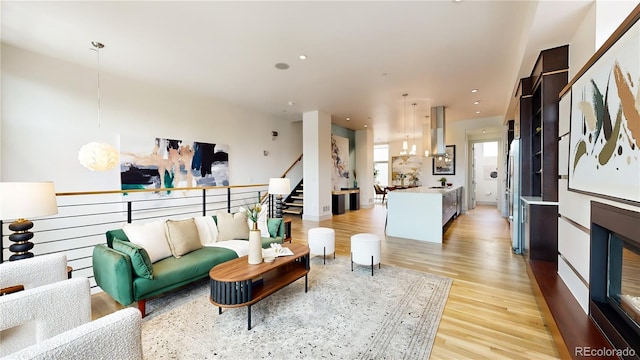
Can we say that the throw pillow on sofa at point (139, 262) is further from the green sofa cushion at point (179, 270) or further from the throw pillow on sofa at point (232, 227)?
the throw pillow on sofa at point (232, 227)

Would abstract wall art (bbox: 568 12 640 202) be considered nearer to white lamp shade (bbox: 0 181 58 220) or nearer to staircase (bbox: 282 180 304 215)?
white lamp shade (bbox: 0 181 58 220)

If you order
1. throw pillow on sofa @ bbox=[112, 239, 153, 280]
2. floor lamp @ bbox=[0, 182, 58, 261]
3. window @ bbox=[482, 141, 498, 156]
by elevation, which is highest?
window @ bbox=[482, 141, 498, 156]

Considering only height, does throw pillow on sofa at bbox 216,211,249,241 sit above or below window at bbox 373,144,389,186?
below

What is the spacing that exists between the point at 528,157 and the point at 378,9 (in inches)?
132

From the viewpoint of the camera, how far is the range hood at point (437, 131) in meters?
6.70

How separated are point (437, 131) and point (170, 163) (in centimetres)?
653

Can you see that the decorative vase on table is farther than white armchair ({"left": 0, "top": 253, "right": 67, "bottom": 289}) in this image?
Yes

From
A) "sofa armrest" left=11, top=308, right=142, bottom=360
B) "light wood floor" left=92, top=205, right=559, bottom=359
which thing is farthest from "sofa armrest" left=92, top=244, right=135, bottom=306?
"sofa armrest" left=11, top=308, right=142, bottom=360

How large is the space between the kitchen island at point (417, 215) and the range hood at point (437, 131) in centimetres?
226

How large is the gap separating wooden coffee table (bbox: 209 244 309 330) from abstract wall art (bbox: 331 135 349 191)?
5.84m

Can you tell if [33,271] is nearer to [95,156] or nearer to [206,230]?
[206,230]

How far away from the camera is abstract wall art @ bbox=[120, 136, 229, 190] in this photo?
4641 millimetres

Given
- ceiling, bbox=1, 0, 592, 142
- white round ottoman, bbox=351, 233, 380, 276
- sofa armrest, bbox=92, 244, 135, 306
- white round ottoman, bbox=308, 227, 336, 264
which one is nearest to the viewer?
sofa armrest, bbox=92, 244, 135, 306

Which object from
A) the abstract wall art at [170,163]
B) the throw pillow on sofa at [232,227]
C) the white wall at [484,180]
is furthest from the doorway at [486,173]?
the throw pillow on sofa at [232,227]
